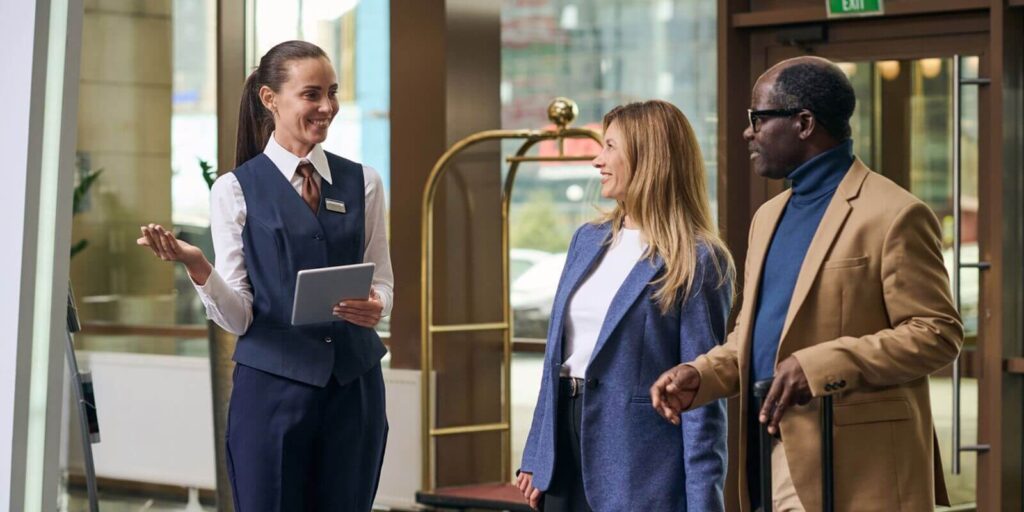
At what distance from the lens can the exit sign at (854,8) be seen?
4535 millimetres

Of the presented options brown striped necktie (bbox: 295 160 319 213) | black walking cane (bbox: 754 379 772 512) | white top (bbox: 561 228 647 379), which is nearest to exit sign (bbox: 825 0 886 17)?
white top (bbox: 561 228 647 379)

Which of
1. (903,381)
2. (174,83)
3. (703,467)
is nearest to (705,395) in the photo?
(703,467)

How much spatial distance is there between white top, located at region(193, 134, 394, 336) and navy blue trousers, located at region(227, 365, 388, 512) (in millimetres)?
138

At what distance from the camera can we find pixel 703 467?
2363 mm

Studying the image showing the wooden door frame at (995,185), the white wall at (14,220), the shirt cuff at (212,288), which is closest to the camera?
the white wall at (14,220)

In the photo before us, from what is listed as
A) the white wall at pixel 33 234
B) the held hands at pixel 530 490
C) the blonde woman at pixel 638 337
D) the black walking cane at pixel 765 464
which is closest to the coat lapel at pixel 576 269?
the blonde woman at pixel 638 337

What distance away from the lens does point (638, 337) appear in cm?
241

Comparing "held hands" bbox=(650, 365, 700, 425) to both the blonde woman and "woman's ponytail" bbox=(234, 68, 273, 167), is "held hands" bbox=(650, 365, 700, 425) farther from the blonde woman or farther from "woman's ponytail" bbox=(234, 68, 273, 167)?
"woman's ponytail" bbox=(234, 68, 273, 167)

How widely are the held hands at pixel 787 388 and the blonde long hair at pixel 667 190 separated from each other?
43cm

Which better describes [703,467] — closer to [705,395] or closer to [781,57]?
[705,395]

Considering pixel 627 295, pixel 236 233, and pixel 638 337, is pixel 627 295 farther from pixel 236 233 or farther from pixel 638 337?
pixel 236 233

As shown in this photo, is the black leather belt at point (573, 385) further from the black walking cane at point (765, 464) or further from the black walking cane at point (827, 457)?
the black walking cane at point (827, 457)

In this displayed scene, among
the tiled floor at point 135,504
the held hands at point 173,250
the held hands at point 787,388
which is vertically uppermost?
the held hands at point 173,250

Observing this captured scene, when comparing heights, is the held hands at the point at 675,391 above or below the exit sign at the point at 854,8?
below
